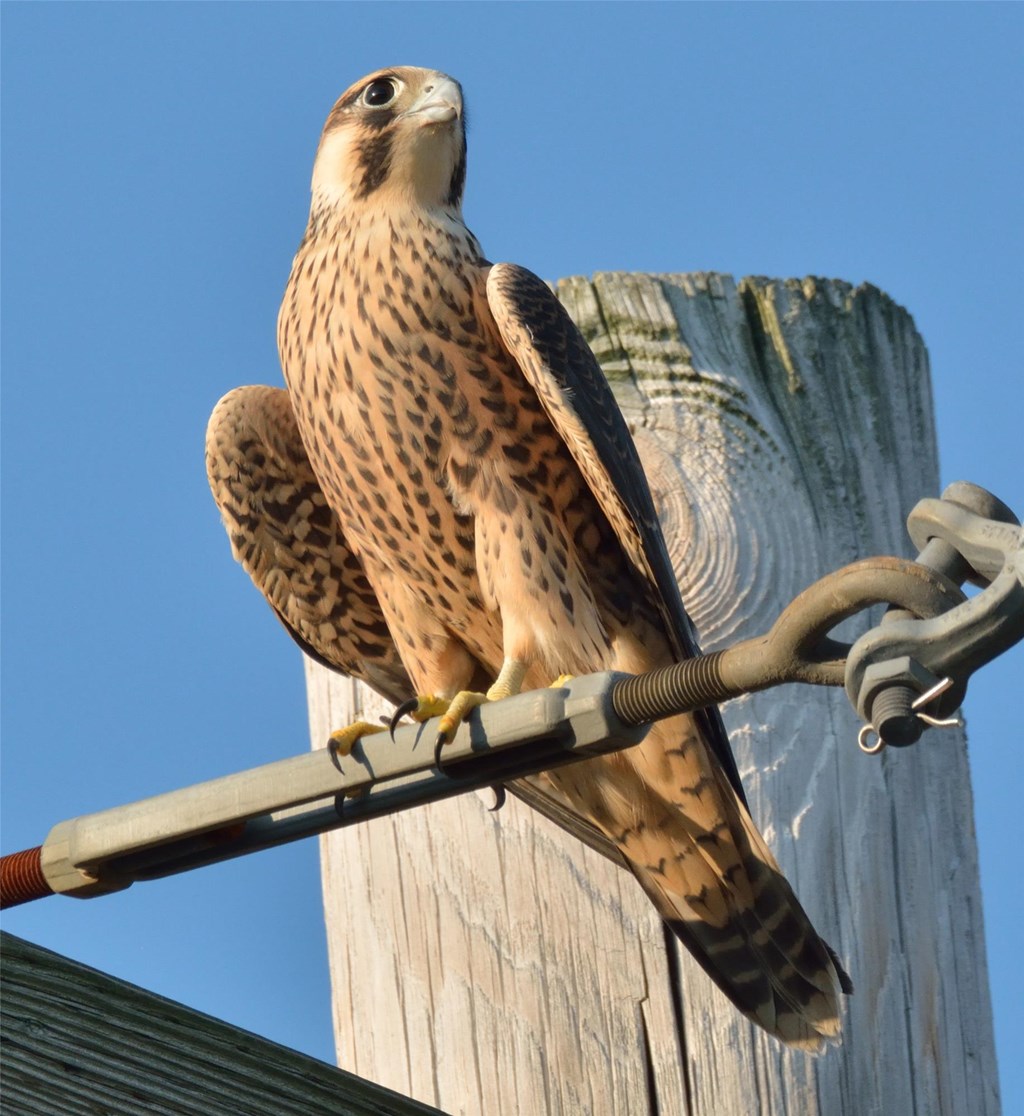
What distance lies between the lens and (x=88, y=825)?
7.30 ft

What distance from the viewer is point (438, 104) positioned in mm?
3986

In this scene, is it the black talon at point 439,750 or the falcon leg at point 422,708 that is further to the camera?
the falcon leg at point 422,708

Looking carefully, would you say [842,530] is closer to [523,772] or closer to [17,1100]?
[523,772]

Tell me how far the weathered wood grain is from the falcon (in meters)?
0.85

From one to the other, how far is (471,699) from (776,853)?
55 centimetres

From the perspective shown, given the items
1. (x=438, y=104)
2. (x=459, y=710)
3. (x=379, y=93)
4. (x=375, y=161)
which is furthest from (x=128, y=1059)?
(x=379, y=93)

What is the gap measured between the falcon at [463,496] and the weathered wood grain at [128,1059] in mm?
850

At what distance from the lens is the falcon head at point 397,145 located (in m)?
3.88

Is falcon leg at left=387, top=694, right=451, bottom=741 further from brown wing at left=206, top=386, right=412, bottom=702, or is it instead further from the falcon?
brown wing at left=206, top=386, right=412, bottom=702

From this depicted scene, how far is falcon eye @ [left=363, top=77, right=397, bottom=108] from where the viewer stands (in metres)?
4.10

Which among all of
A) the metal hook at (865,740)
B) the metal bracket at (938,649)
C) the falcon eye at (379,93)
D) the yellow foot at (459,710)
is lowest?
the metal hook at (865,740)

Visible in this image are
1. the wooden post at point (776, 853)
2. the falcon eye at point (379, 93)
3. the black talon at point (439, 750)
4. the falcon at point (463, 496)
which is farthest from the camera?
the falcon eye at point (379, 93)

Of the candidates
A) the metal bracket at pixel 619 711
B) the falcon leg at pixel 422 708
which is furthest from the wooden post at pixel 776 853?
the metal bracket at pixel 619 711

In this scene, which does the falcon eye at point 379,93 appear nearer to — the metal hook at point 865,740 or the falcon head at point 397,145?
the falcon head at point 397,145
